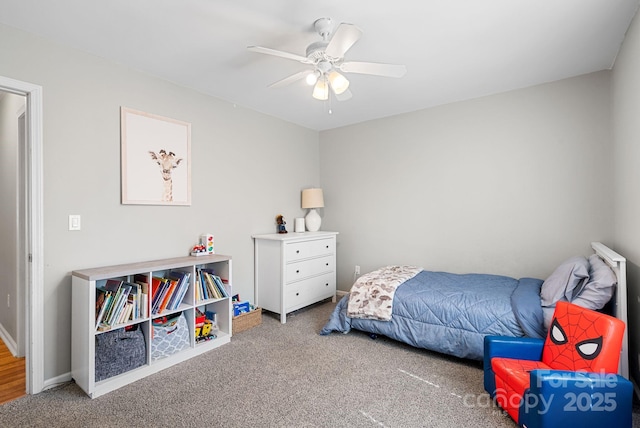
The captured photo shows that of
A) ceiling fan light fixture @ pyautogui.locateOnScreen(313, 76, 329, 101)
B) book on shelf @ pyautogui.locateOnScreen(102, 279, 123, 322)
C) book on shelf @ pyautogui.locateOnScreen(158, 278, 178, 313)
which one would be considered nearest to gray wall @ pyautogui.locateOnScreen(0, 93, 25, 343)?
book on shelf @ pyautogui.locateOnScreen(102, 279, 123, 322)

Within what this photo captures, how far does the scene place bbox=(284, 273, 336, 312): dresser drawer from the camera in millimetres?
3455

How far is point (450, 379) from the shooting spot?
225 cm

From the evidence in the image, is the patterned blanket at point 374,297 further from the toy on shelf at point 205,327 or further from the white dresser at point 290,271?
the toy on shelf at point 205,327

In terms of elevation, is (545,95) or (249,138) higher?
(545,95)

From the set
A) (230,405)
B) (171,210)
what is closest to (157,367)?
(230,405)

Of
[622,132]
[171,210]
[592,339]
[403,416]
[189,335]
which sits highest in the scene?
[622,132]

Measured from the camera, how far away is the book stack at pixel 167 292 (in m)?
2.45

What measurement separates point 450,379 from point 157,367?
218cm

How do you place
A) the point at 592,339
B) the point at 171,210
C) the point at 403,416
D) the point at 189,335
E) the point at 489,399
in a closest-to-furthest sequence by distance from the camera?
1. the point at 592,339
2. the point at 403,416
3. the point at 489,399
4. the point at 189,335
5. the point at 171,210

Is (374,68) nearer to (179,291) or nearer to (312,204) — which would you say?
(179,291)

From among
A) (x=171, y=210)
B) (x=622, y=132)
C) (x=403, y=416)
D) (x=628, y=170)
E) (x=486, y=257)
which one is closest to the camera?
(x=403, y=416)

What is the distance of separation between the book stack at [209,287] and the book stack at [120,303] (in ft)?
1.64

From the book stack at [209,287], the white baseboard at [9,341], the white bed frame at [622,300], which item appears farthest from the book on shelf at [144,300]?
the white bed frame at [622,300]

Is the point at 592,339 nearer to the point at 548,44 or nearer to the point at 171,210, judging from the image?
the point at 548,44
